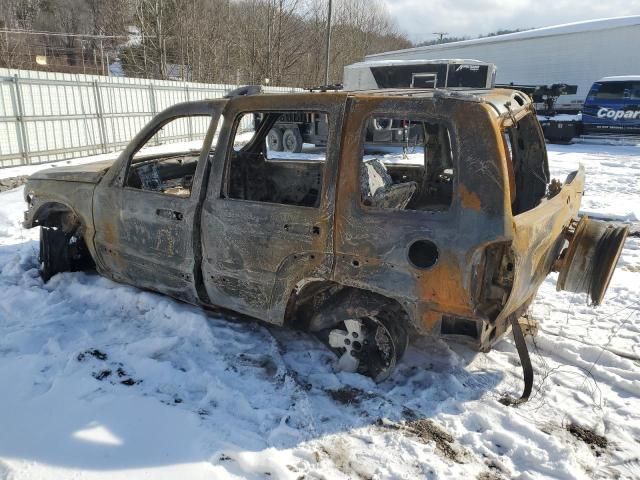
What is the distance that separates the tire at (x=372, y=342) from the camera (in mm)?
3092

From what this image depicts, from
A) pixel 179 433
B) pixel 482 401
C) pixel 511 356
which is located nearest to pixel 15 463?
pixel 179 433

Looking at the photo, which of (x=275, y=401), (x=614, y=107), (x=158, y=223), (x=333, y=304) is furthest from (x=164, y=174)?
(x=614, y=107)

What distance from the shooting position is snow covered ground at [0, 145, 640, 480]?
7.95ft

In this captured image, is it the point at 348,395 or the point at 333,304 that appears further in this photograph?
the point at 333,304

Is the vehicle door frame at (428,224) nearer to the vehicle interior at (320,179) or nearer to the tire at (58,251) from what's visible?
the vehicle interior at (320,179)

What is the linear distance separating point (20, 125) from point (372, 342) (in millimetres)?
11613

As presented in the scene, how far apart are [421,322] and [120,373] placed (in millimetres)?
1971

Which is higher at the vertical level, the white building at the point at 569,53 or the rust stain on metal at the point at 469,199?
Result: the white building at the point at 569,53

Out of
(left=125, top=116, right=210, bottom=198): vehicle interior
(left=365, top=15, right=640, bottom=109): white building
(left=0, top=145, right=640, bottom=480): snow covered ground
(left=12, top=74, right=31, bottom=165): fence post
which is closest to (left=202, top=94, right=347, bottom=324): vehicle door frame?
(left=0, top=145, right=640, bottom=480): snow covered ground

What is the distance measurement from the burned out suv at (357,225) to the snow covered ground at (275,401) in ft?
0.83

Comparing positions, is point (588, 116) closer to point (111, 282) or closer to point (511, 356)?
point (511, 356)

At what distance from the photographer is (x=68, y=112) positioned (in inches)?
505

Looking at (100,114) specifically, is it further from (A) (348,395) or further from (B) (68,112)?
(A) (348,395)

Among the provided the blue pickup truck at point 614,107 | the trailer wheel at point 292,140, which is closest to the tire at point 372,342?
the trailer wheel at point 292,140
